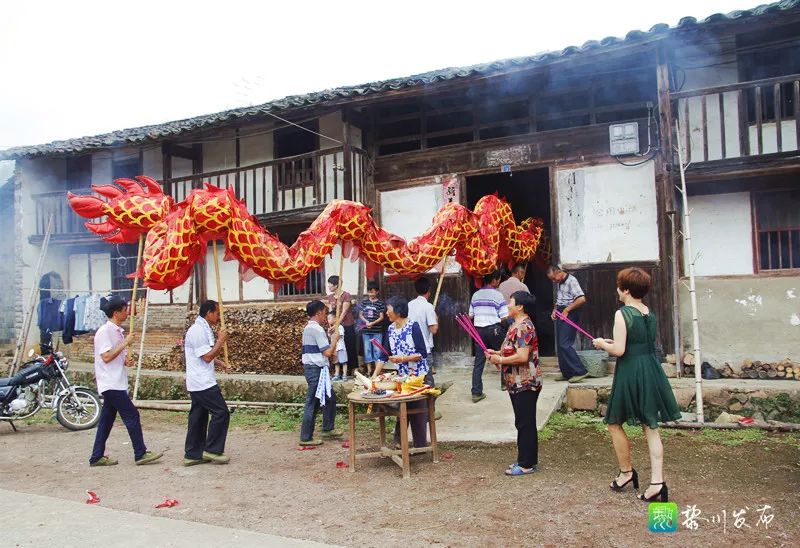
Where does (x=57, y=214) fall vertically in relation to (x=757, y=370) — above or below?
above

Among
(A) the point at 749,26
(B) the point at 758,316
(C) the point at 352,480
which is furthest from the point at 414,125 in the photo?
(C) the point at 352,480

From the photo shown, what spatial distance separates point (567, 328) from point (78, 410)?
287 inches

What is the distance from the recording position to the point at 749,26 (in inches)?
317

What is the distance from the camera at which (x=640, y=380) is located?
15.2ft

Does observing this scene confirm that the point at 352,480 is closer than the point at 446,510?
No

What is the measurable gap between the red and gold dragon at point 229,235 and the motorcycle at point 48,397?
3.77 metres

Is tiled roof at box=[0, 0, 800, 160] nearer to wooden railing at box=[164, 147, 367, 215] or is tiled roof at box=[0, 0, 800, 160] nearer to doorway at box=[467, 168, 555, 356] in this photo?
wooden railing at box=[164, 147, 367, 215]

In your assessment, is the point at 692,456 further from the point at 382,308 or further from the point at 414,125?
the point at 414,125

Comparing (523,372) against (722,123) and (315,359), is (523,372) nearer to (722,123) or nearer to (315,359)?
(315,359)

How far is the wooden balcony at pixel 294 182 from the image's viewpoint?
1141 centimetres

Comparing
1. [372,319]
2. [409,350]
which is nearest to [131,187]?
[409,350]

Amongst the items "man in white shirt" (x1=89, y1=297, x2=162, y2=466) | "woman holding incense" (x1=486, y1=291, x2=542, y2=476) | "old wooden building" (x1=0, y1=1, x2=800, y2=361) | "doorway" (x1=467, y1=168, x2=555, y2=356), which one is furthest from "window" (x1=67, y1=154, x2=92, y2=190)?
"woman holding incense" (x1=486, y1=291, x2=542, y2=476)

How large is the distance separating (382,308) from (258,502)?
500cm

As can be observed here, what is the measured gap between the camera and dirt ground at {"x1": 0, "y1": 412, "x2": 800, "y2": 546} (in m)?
4.22
